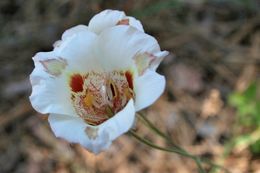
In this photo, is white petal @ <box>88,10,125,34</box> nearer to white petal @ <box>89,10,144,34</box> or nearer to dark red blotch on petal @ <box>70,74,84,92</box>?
white petal @ <box>89,10,144,34</box>

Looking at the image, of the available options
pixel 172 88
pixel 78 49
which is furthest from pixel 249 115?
pixel 78 49

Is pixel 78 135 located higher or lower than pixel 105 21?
lower

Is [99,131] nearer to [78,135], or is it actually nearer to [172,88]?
[78,135]

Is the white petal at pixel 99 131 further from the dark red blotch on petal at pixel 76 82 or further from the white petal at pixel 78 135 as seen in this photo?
the dark red blotch on petal at pixel 76 82

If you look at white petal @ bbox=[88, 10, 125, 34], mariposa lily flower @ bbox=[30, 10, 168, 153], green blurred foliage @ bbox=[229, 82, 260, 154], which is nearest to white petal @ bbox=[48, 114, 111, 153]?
mariposa lily flower @ bbox=[30, 10, 168, 153]

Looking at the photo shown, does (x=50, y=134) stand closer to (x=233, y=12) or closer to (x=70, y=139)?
(x=233, y=12)

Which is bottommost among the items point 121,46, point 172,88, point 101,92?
point 172,88

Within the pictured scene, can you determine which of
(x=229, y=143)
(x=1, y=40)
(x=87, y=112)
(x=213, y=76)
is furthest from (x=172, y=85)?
(x=87, y=112)
